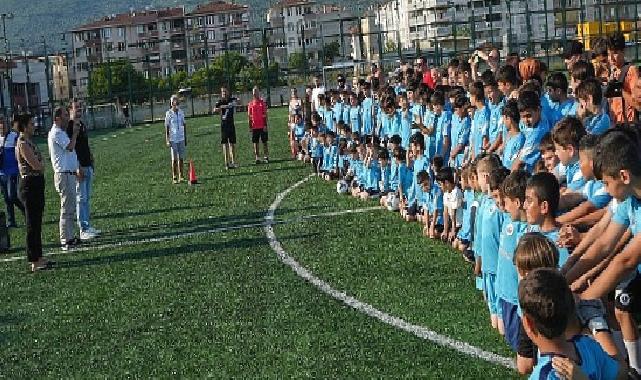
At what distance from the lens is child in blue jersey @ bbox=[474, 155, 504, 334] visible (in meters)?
7.72

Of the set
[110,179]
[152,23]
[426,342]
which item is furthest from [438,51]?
[152,23]

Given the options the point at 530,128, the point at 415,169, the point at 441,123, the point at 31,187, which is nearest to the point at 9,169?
the point at 31,187

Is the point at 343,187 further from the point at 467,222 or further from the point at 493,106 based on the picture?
the point at 467,222

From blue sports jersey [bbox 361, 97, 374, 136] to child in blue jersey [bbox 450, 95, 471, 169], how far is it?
5.64 m

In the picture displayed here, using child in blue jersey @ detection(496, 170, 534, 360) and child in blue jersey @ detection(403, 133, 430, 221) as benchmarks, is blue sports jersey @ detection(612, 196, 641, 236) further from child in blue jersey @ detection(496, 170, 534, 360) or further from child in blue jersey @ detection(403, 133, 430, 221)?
child in blue jersey @ detection(403, 133, 430, 221)

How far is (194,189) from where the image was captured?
20344 millimetres

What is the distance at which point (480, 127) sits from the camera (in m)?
12.4

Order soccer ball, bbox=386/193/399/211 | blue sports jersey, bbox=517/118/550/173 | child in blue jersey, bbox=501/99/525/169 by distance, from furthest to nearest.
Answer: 1. soccer ball, bbox=386/193/399/211
2. child in blue jersey, bbox=501/99/525/169
3. blue sports jersey, bbox=517/118/550/173

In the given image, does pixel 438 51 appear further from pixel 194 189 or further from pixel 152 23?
pixel 152 23

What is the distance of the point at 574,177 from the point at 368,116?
11410 mm

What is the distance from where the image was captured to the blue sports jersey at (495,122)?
39.2 ft

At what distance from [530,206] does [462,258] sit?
5.26 metres

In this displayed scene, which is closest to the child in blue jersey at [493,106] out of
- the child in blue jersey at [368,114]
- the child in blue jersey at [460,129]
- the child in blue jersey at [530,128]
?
the child in blue jersey at [460,129]

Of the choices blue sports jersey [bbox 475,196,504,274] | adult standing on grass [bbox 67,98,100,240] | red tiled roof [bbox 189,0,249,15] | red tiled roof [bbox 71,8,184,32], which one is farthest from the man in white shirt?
red tiled roof [bbox 71,8,184,32]
